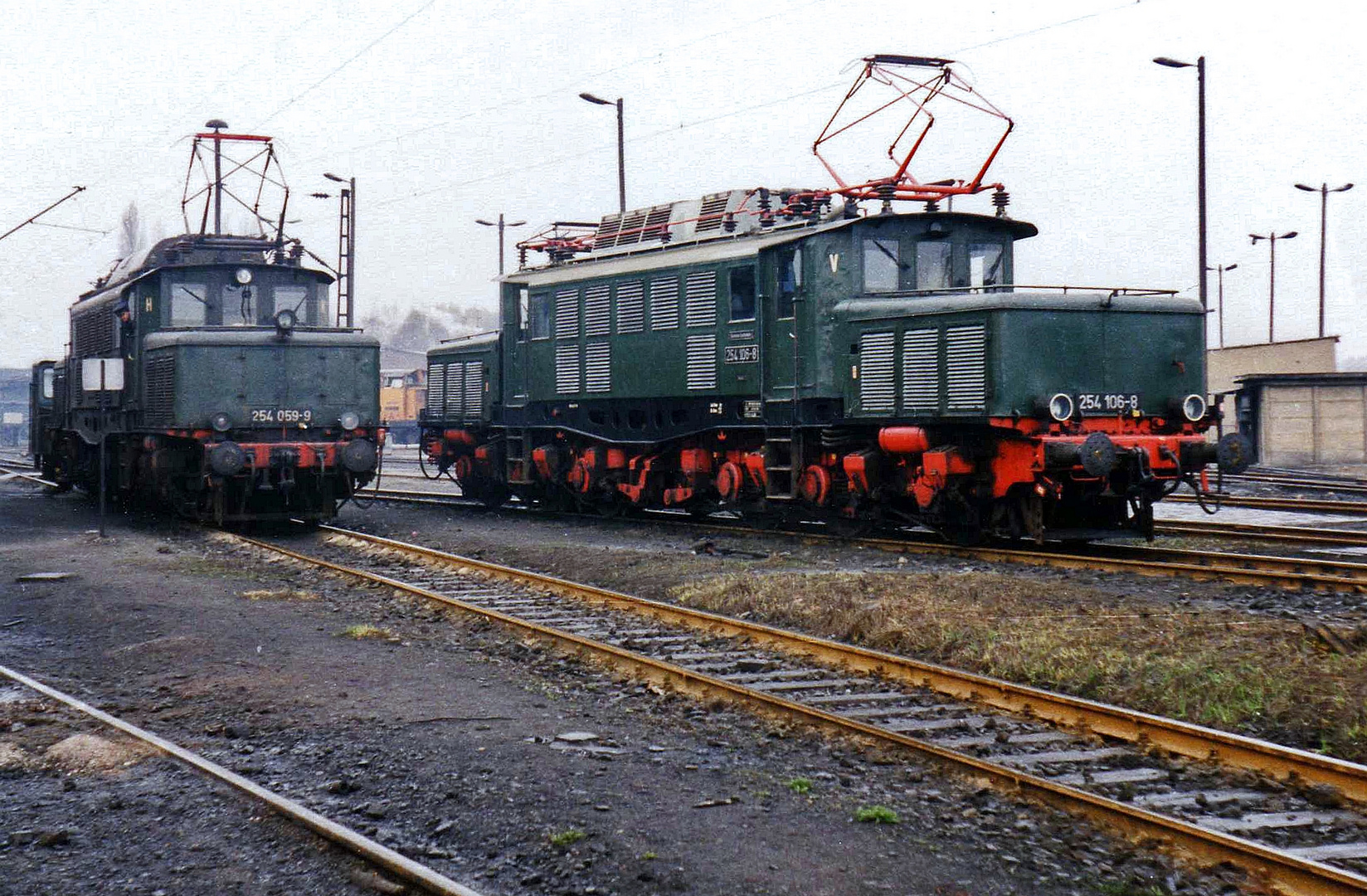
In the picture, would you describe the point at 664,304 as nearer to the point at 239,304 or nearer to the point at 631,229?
the point at 631,229

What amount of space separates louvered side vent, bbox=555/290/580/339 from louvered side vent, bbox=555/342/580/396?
165mm

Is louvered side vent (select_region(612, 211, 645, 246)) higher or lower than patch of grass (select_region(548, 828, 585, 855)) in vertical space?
higher

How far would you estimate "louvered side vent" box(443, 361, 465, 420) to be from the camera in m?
21.7

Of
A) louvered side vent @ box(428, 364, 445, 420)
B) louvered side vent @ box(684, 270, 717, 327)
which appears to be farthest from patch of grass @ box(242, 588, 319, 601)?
louvered side vent @ box(428, 364, 445, 420)

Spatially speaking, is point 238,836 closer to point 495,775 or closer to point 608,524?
point 495,775

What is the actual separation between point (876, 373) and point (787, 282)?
1.81 m

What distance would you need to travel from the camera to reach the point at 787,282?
1519cm

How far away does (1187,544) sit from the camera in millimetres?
13906

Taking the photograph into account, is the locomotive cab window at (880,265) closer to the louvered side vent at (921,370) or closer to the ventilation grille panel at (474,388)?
the louvered side vent at (921,370)

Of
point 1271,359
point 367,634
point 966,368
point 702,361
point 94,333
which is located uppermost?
point 1271,359

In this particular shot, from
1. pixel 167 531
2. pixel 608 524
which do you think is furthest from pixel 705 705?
pixel 167 531

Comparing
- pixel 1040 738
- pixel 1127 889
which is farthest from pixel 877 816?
pixel 1040 738

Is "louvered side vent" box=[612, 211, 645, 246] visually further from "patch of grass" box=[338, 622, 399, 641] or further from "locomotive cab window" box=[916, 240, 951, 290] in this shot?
"patch of grass" box=[338, 622, 399, 641]

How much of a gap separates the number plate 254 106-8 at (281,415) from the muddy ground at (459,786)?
6.50 meters
